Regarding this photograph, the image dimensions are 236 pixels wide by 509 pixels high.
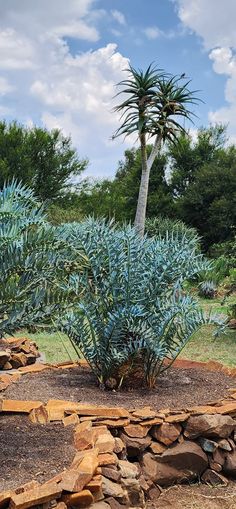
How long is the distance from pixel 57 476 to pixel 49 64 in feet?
20.5

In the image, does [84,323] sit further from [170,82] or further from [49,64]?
[170,82]

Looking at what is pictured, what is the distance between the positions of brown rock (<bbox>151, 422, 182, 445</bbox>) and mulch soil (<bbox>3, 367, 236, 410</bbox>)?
220mm

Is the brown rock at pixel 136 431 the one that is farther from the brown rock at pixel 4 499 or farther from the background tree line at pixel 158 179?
the background tree line at pixel 158 179

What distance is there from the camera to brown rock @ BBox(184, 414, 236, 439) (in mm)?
3652

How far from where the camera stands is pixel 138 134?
1347 centimetres

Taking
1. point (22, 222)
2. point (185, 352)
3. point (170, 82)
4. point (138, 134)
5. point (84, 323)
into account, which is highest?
point (170, 82)

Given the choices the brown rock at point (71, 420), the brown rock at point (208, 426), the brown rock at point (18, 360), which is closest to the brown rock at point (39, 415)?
the brown rock at point (71, 420)

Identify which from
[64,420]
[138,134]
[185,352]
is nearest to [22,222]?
[64,420]

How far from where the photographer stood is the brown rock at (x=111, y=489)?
9.57 ft

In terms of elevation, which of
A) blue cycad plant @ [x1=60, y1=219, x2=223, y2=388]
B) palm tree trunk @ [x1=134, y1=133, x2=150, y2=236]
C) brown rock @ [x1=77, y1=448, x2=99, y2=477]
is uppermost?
palm tree trunk @ [x1=134, y1=133, x2=150, y2=236]

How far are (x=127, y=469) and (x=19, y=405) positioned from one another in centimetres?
84

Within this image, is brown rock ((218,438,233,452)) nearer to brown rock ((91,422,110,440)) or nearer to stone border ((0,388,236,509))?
stone border ((0,388,236,509))

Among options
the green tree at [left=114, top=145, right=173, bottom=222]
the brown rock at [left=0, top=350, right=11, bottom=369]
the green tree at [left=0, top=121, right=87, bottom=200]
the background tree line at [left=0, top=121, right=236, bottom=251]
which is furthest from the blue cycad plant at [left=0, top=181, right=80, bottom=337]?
the green tree at [left=114, top=145, right=173, bottom=222]

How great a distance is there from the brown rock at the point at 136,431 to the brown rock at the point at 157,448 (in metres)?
0.09
